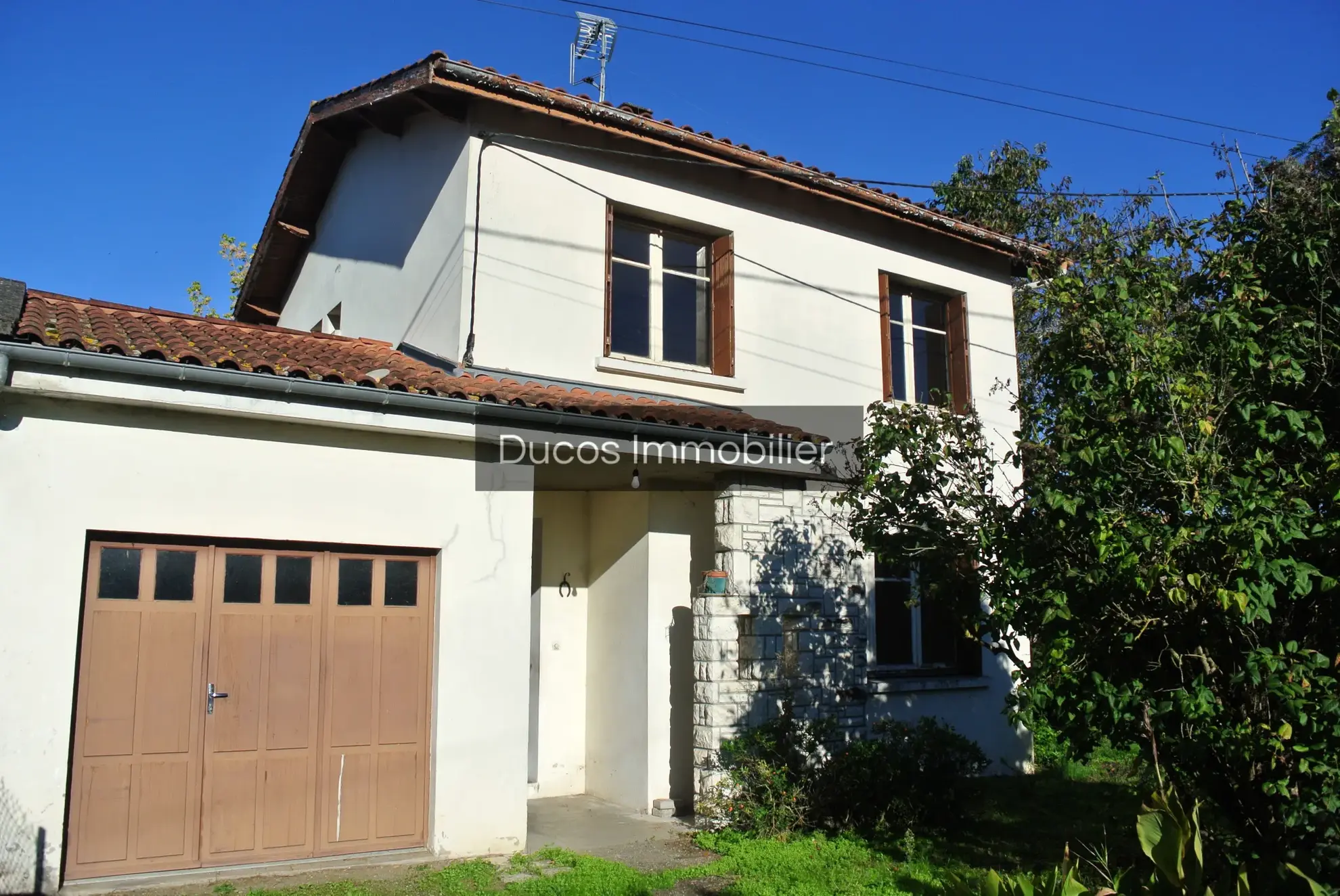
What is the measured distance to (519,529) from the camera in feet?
25.4

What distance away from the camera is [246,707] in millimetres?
6785

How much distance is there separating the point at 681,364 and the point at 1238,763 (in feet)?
20.8

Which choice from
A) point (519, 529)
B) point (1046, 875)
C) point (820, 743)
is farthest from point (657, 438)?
point (1046, 875)

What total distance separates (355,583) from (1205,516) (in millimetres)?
5410

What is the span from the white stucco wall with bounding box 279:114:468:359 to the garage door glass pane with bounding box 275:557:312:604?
8.16ft

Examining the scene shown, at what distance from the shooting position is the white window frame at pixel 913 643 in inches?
429

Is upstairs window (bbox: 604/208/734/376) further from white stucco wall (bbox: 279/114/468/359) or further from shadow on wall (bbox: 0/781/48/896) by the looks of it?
shadow on wall (bbox: 0/781/48/896)

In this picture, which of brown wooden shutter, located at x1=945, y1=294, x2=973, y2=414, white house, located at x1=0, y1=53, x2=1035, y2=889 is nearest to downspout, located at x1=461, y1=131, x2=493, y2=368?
white house, located at x1=0, y1=53, x2=1035, y2=889

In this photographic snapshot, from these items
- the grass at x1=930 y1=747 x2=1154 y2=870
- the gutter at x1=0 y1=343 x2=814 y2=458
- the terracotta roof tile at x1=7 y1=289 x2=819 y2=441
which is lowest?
the grass at x1=930 y1=747 x2=1154 y2=870

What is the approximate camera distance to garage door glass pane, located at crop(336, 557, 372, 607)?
725 cm

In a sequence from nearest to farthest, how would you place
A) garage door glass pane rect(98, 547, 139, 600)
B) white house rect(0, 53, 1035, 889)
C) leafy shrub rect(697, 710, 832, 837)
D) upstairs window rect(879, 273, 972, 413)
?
white house rect(0, 53, 1035, 889) < garage door glass pane rect(98, 547, 139, 600) < leafy shrub rect(697, 710, 832, 837) < upstairs window rect(879, 273, 972, 413)

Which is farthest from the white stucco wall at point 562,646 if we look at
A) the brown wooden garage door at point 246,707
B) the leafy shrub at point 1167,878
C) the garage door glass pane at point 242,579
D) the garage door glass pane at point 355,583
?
the leafy shrub at point 1167,878

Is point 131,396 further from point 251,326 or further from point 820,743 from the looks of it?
point 820,743

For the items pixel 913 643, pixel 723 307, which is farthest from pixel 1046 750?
pixel 723 307
